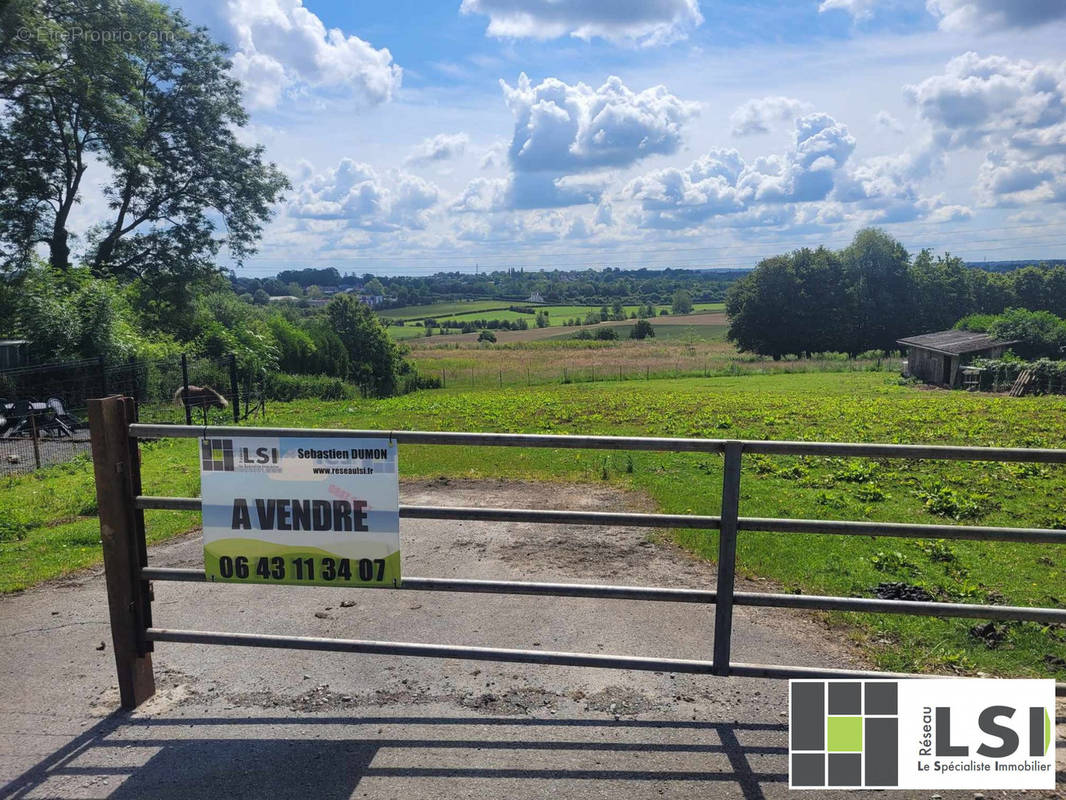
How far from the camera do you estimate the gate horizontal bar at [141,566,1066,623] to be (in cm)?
395

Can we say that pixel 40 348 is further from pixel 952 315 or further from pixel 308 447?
pixel 952 315

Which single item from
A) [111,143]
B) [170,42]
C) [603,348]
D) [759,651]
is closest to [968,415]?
[759,651]

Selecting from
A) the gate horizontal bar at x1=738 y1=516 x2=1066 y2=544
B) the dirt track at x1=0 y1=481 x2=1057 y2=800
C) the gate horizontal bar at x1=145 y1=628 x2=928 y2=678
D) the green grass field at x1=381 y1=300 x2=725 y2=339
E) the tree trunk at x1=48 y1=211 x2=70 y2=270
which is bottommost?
the green grass field at x1=381 y1=300 x2=725 y2=339

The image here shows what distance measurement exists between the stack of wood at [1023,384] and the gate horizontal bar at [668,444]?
127 ft

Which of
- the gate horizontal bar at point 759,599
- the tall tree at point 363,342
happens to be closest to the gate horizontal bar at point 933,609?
the gate horizontal bar at point 759,599

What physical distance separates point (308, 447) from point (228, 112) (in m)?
42.8

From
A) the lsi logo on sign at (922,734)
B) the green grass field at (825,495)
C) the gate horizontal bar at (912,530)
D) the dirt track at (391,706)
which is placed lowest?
the green grass field at (825,495)

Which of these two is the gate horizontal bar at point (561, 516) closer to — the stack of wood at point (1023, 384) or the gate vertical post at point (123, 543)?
the gate vertical post at point (123, 543)

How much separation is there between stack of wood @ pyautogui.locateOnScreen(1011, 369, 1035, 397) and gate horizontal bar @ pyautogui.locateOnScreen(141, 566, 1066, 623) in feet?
126

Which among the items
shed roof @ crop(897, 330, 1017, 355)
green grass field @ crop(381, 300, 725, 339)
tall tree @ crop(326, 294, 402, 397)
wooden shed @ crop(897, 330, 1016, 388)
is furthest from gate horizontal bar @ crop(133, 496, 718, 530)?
green grass field @ crop(381, 300, 725, 339)

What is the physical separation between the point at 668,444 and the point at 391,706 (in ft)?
6.95

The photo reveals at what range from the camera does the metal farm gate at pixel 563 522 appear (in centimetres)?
392

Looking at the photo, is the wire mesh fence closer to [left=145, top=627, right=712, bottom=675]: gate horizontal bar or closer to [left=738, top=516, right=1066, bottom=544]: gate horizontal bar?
[left=145, top=627, right=712, bottom=675]: gate horizontal bar

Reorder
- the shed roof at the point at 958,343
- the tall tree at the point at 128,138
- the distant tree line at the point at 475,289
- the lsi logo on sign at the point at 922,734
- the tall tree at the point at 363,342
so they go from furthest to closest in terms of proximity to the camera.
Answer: the distant tree line at the point at 475,289 < the tall tree at the point at 363,342 < the shed roof at the point at 958,343 < the tall tree at the point at 128,138 < the lsi logo on sign at the point at 922,734
